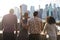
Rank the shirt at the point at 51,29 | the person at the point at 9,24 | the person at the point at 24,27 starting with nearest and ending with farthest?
the shirt at the point at 51,29, the person at the point at 24,27, the person at the point at 9,24

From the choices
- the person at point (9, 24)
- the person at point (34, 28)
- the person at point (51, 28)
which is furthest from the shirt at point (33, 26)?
the person at point (9, 24)

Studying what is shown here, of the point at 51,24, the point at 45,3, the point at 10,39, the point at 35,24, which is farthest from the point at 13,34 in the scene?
the point at 45,3

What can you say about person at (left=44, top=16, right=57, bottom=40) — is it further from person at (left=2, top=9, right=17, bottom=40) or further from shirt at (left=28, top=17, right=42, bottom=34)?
person at (left=2, top=9, right=17, bottom=40)

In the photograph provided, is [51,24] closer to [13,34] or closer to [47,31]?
[47,31]

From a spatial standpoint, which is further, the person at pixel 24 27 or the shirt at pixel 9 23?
the shirt at pixel 9 23

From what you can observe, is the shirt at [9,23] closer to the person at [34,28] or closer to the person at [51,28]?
the person at [34,28]

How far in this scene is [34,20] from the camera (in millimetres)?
4977

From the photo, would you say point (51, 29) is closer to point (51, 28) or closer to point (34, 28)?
point (51, 28)

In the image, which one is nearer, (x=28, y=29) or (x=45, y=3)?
(x=28, y=29)

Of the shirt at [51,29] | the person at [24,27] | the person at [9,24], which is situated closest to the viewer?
the shirt at [51,29]

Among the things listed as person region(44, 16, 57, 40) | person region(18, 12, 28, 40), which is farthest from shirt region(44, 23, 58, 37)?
person region(18, 12, 28, 40)

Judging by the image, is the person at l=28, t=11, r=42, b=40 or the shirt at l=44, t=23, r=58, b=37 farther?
the person at l=28, t=11, r=42, b=40

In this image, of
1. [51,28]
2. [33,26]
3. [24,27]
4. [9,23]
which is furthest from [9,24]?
[51,28]

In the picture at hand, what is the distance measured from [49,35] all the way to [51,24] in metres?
0.26
